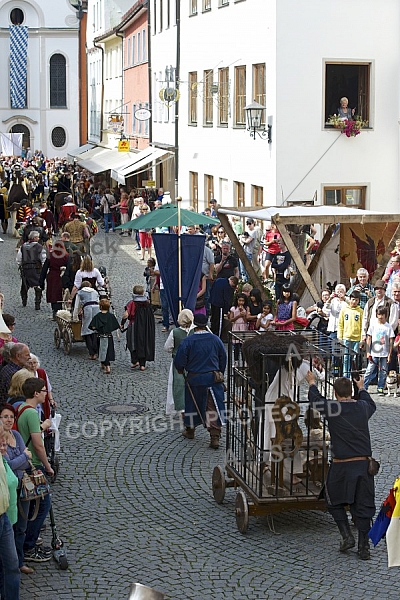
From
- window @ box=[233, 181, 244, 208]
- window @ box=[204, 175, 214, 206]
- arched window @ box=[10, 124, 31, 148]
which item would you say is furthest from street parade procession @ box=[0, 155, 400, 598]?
arched window @ box=[10, 124, 31, 148]

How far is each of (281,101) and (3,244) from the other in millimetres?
12958

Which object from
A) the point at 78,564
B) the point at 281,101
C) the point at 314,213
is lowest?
the point at 78,564

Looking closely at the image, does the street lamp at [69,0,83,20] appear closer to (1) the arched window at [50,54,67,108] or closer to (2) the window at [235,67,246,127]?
(1) the arched window at [50,54,67,108]

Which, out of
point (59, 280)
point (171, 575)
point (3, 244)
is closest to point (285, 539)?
point (171, 575)

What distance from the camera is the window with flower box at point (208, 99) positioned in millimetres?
30984

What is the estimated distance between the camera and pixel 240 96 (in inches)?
1092

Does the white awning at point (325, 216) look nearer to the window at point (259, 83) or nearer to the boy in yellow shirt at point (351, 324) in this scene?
the boy in yellow shirt at point (351, 324)

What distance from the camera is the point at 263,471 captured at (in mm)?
9492

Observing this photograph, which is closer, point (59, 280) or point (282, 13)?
point (59, 280)

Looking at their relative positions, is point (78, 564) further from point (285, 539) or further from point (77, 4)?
point (77, 4)

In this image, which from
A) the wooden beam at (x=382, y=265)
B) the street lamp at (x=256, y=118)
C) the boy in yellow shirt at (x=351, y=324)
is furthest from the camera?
the street lamp at (x=256, y=118)

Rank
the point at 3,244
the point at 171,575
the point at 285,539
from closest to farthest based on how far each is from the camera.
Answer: the point at 171,575
the point at 285,539
the point at 3,244

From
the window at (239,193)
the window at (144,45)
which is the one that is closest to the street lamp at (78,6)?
the window at (144,45)

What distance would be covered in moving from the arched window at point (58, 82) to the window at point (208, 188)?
1837 inches
